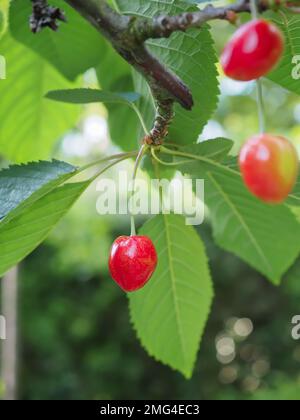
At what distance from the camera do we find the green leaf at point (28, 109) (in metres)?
1.67

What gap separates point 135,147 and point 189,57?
0.50 meters

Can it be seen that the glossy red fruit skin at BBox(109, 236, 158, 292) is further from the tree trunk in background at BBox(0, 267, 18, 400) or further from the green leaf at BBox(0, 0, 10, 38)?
the tree trunk in background at BBox(0, 267, 18, 400)

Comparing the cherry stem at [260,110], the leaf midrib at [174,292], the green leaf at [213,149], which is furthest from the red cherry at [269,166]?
the leaf midrib at [174,292]

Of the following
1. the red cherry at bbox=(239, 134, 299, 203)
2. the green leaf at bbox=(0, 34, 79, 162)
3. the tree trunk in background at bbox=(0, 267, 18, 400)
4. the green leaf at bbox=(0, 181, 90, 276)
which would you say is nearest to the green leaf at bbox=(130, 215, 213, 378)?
the green leaf at bbox=(0, 181, 90, 276)

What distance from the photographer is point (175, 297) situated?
149cm

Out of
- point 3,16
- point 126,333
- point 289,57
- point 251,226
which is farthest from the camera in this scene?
point 126,333

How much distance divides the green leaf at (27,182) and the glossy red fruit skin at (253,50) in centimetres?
50

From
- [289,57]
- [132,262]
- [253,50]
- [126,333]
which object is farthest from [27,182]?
[126,333]

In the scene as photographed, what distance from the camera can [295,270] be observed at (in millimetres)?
8086

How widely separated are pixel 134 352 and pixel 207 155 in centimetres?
761

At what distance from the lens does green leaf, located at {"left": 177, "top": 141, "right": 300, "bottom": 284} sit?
4.32 feet

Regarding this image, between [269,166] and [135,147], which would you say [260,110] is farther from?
[135,147]

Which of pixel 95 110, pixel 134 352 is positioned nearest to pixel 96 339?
pixel 134 352

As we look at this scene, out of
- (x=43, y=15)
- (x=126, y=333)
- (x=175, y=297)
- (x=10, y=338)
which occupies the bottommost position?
(x=126, y=333)
